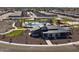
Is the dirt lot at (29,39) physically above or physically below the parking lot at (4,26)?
below

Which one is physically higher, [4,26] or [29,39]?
[4,26]

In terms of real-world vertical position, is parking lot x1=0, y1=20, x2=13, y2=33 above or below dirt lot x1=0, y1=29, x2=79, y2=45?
above
